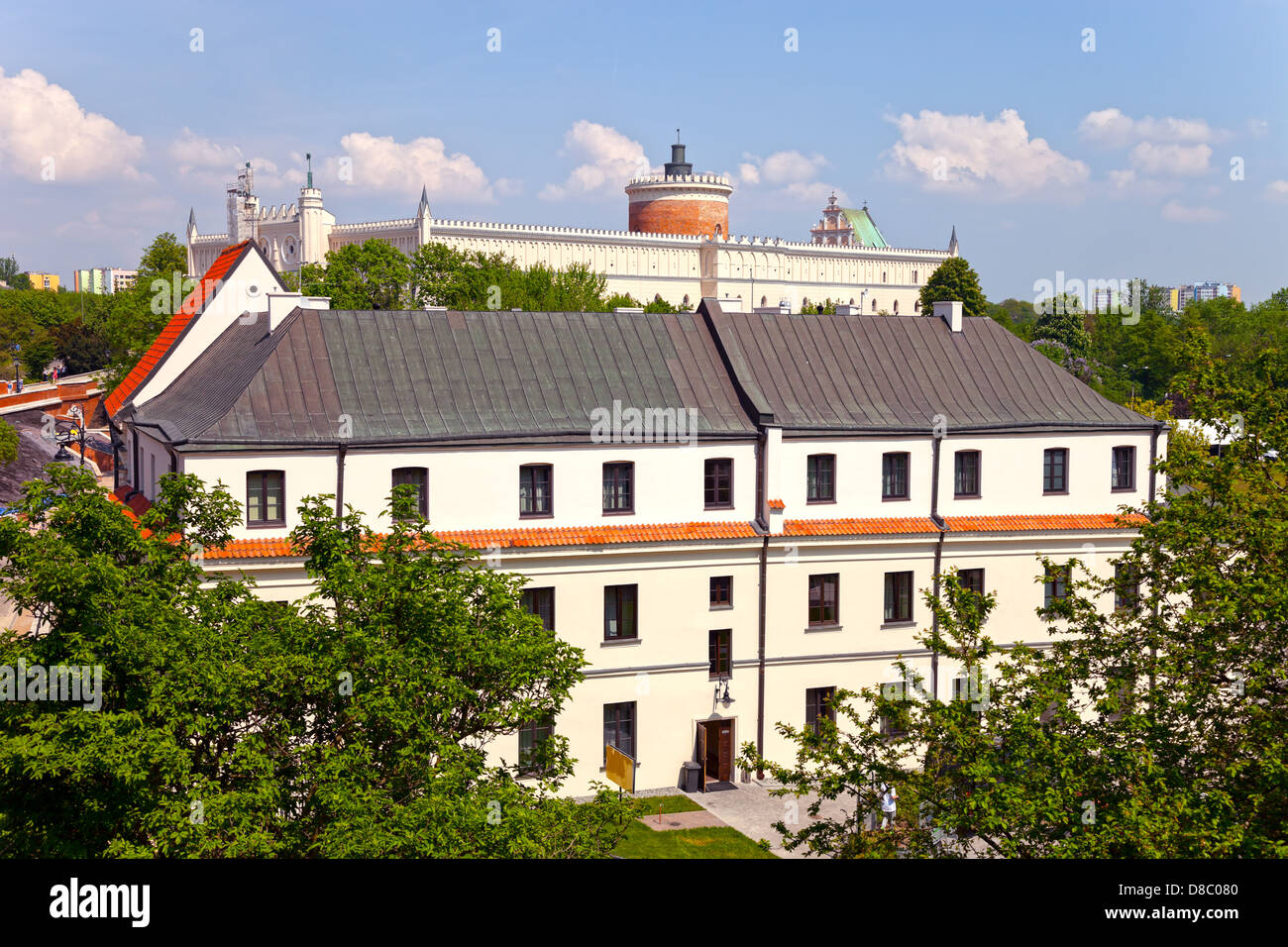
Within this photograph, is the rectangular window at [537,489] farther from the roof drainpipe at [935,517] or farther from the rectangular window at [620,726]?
the roof drainpipe at [935,517]

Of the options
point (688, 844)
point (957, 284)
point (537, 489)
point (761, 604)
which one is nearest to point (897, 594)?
point (761, 604)

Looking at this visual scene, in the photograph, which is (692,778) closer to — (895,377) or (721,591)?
(721,591)

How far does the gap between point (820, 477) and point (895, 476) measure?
8.68 feet

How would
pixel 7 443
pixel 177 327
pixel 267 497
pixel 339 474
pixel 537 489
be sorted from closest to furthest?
pixel 267 497 → pixel 339 474 → pixel 537 489 → pixel 177 327 → pixel 7 443

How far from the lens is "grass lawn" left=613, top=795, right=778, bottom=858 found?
31.9m

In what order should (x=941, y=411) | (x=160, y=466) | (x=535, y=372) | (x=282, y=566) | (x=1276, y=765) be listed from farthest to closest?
1. (x=941, y=411)
2. (x=535, y=372)
3. (x=160, y=466)
4. (x=282, y=566)
5. (x=1276, y=765)

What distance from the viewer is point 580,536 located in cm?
3634

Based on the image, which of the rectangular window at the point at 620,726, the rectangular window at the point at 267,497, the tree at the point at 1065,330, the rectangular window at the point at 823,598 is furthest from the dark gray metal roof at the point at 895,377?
the tree at the point at 1065,330

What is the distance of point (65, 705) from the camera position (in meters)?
15.8

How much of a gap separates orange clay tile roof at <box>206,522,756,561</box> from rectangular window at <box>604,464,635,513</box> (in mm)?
683
